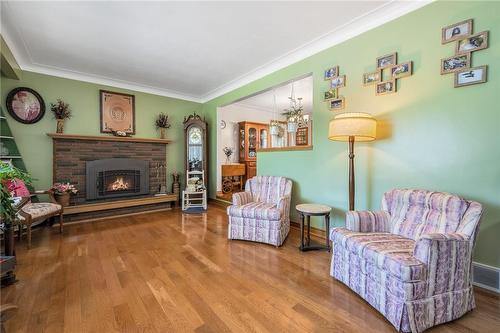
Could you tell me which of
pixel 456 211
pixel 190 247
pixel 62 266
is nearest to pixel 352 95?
pixel 456 211

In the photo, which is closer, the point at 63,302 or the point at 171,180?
the point at 63,302

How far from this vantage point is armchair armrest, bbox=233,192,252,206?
3.12 metres

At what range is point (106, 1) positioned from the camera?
222 centimetres

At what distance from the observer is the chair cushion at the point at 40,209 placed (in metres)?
2.81

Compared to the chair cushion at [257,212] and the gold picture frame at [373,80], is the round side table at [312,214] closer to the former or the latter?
the chair cushion at [257,212]

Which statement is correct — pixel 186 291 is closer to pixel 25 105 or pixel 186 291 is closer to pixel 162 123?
pixel 162 123

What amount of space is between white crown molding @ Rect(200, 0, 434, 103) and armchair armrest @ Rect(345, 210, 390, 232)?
2051 millimetres

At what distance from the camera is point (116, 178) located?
4.45m

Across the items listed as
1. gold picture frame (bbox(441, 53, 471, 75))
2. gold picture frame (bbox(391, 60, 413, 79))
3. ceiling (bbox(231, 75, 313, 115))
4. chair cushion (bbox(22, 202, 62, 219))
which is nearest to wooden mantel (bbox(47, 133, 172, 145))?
chair cushion (bbox(22, 202, 62, 219))

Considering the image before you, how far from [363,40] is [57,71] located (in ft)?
15.8

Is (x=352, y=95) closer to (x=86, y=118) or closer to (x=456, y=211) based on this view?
(x=456, y=211)

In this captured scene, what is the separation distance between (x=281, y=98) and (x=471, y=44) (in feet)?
14.0

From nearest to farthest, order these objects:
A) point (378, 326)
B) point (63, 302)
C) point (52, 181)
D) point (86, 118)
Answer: point (378, 326) → point (63, 302) → point (52, 181) → point (86, 118)

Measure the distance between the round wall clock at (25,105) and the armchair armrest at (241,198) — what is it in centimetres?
362
